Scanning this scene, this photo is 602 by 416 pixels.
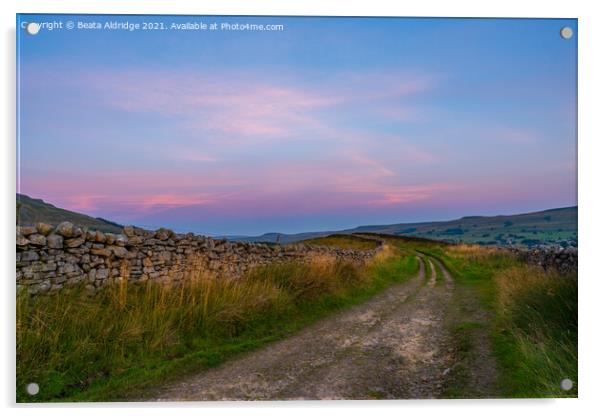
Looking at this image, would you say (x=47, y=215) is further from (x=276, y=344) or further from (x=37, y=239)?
(x=276, y=344)

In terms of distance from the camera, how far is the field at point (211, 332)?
462 cm

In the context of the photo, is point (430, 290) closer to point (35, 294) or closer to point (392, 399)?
point (392, 399)

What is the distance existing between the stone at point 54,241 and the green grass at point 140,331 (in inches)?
27.7

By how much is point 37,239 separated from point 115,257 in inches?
51.2

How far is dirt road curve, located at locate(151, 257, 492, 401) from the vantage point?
4719 mm

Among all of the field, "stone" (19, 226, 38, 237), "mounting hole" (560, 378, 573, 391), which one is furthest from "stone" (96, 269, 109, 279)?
"mounting hole" (560, 378, 573, 391)

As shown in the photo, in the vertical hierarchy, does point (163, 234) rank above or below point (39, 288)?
above

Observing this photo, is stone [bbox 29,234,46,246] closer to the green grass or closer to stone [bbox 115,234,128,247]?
the green grass

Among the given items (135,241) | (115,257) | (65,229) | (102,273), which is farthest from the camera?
(135,241)

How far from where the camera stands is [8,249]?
4.94 m

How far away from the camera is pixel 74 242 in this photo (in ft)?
19.1

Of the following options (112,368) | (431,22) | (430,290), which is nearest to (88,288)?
(112,368)

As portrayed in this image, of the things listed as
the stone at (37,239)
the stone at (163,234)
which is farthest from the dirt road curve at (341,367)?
the stone at (163,234)

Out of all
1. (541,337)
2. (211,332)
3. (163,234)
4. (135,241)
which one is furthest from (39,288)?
(541,337)
